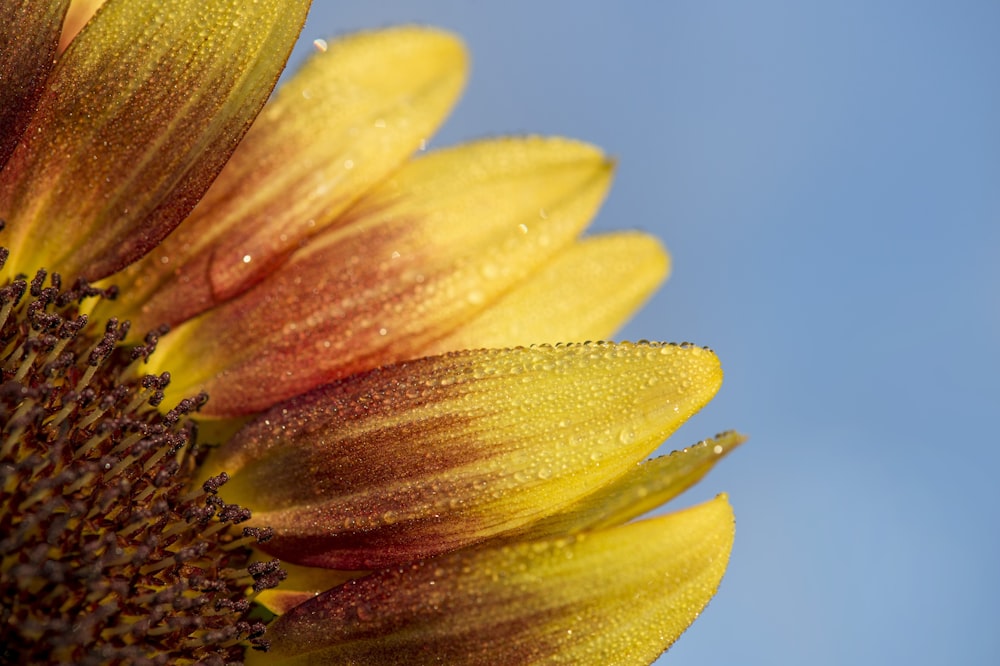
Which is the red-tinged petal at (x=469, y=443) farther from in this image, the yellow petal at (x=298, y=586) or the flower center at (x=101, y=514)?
the flower center at (x=101, y=514)

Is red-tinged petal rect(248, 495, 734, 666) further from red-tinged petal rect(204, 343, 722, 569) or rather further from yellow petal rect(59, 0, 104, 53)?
yellow petal rect(59, 0, 104, 53)

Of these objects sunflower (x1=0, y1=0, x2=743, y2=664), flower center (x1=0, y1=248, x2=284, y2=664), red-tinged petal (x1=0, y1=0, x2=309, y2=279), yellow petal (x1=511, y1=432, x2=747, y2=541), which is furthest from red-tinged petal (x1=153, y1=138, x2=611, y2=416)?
yellow petal (x1=511, y1=432, x2=747, y2=541)

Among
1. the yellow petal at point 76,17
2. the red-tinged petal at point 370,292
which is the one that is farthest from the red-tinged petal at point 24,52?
the red-tinged petal at point 370,292

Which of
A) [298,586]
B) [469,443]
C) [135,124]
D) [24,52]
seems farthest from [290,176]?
[298,586]

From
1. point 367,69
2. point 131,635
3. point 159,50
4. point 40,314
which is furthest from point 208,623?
point 367,69

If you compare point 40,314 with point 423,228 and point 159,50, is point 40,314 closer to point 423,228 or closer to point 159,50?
point 159,50

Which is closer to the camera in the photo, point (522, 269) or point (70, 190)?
point (70, 190)
